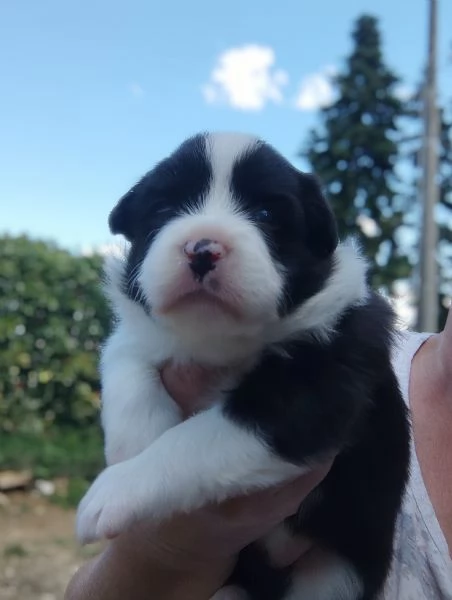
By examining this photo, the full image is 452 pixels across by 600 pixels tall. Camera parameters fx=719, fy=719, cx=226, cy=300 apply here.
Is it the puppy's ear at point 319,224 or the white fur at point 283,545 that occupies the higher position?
the puppy's ear at point 319,224

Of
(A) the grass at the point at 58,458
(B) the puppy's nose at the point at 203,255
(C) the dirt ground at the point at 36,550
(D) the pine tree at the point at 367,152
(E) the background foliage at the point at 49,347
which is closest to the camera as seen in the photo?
(B) the puppy's nose at the point at 203,255

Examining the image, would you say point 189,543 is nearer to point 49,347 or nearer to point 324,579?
point 324,579

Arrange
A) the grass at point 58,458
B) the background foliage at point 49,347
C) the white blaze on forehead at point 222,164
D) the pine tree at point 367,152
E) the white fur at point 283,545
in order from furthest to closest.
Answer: the pine tree at point 367,152, the background foliage at point 49,347, the grass at point 58,458, the white fur at point 283,545, the white blaze on forehead at point 222,164

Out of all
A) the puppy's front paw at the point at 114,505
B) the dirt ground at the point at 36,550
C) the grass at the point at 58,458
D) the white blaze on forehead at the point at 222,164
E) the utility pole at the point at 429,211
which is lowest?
the grass at the point at 58,458

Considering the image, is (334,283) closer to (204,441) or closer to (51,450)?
(204,441)

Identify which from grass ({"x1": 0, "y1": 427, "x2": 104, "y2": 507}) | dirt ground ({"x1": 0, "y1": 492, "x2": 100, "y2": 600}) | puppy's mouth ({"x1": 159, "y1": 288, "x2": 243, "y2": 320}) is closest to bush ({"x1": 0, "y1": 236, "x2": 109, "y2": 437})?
grass ({"x1": 0, "y1": 427, "x2": 104, "y2": 507})

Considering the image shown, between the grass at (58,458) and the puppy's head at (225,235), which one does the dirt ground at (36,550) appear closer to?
the grass at (58,458)

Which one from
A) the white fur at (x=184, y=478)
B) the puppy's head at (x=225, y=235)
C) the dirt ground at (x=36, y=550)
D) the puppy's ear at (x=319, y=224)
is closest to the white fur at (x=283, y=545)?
the white fur at (x=184, y=478)
